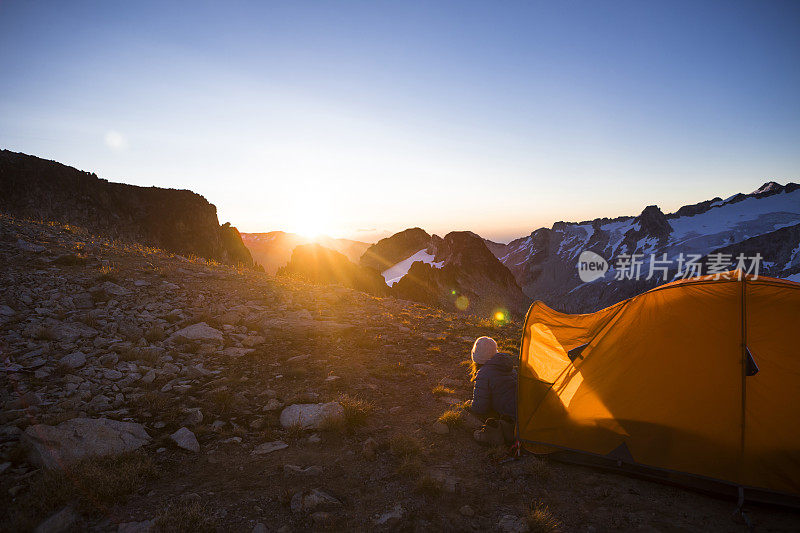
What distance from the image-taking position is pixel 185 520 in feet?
13.6

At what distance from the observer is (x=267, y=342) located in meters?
10.2

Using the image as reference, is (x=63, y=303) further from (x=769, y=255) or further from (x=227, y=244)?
(x=769, y=255)

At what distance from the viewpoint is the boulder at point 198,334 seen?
30.2 feet

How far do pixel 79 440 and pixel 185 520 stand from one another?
95.7 inches

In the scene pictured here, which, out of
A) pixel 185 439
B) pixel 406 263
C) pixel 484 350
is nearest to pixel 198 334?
pixel 185 439

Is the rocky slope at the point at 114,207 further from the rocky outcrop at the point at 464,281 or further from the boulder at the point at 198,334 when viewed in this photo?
the rocky outcrop at the point at 464,281

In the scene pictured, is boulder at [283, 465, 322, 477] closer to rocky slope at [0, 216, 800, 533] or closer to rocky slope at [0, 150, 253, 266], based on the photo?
rocky slope at [0, 216, 800, 533]

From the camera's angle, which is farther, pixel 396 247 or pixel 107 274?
pixel 396 247

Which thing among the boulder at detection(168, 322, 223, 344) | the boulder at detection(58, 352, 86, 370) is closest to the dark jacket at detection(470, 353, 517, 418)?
the boulder at detection(168, 322, 223, 344)

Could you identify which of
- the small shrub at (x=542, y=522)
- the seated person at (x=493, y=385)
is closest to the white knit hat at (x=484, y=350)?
the seated person at (x=493, y=385)

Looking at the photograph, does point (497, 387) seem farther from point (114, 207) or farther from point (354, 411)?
point (114, 207)

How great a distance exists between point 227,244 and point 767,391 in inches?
3844

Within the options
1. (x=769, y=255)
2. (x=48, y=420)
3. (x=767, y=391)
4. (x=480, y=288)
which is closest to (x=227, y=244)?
(x=480, y=288)

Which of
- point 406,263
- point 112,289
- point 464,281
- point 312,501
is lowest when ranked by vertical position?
point 464,281
